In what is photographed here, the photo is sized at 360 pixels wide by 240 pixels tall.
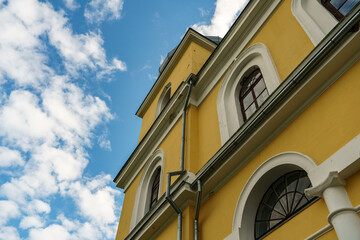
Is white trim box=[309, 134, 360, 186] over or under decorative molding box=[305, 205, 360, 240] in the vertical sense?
over

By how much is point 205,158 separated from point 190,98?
7.93 feet

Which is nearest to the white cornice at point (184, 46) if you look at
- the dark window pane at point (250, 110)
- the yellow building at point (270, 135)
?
the yellow building at point (270, 135)

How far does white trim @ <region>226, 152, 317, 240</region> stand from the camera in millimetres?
5453

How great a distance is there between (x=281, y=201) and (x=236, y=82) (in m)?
4.04

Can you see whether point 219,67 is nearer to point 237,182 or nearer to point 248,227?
point 237,182

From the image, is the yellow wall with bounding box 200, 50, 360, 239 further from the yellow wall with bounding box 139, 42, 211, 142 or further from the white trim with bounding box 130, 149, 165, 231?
the yellow wall with bounding box 139, 42, 211, 142

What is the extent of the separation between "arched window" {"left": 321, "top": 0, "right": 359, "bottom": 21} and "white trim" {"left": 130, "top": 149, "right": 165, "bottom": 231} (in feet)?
19.7

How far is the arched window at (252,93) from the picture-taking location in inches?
302

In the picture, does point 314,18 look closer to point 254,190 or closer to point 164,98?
point 254,190

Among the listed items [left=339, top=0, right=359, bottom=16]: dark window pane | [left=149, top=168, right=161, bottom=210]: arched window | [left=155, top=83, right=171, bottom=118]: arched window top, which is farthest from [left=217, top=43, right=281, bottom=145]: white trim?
[left=155, top=83, right=171, bottom=118]: arched window top

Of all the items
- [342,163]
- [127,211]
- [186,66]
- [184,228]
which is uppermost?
[186,66]

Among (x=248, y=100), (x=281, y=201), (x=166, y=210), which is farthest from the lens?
(x=248, y=100)

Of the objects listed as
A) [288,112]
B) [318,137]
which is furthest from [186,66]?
[318,137]

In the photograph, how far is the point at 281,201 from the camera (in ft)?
17.8
